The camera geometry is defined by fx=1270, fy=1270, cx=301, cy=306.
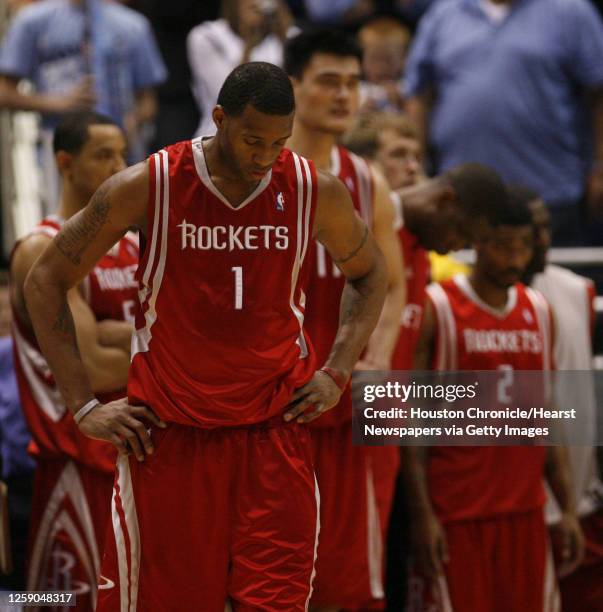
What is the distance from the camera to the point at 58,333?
369 cm

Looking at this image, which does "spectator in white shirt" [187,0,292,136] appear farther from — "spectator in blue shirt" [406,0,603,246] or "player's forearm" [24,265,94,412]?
"player's forearm" [24,265,94,412]

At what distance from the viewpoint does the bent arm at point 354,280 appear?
3834mm

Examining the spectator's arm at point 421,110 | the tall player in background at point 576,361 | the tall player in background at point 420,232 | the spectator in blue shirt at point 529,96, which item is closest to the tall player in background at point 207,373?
the tall player in background at point 420,232

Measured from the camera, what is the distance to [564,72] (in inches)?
297

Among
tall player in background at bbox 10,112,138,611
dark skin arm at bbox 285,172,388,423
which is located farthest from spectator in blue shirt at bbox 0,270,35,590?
dark skin arm at bbox 285,172,388,423

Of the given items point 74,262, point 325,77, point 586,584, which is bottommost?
point 586,584

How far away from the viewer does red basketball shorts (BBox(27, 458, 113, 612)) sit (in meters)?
4.85

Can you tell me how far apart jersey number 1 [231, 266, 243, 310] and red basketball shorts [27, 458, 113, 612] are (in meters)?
1.51

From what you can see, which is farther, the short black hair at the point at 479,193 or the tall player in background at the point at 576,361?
the tall player in background at the point at 576,361

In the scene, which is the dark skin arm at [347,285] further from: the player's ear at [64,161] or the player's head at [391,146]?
the player's head at [391,146]

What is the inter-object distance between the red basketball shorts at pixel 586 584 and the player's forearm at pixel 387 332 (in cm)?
163

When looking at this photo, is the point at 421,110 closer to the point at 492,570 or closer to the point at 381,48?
the point at 381,48

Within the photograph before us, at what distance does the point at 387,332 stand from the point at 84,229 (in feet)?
5.05

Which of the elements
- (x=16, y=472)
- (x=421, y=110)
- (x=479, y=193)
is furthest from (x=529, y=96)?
(x=16, y=472)
